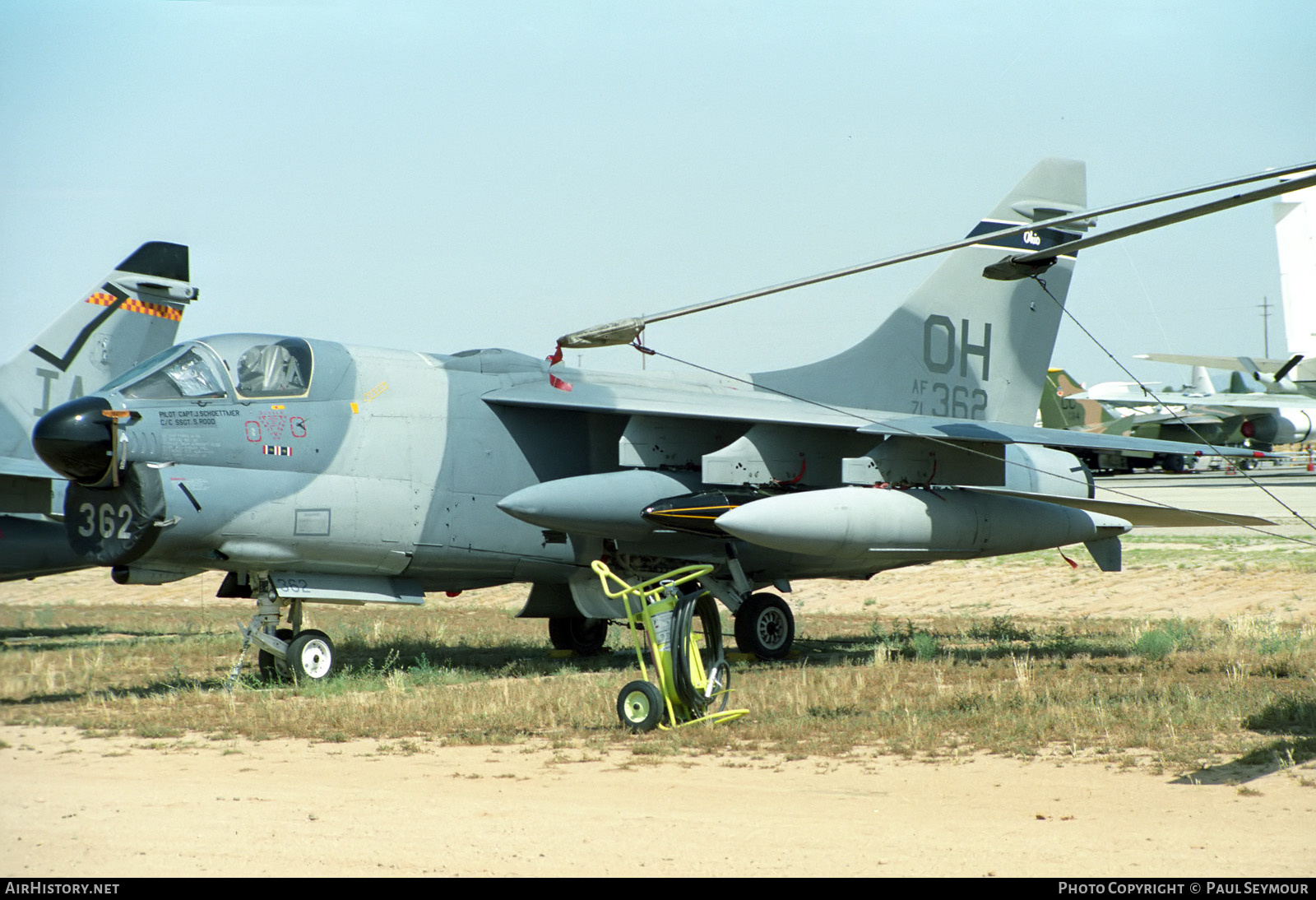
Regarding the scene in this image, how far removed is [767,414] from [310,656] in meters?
5.12

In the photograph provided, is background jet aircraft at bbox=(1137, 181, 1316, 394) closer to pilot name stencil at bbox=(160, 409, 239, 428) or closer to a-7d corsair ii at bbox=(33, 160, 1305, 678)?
a-7d corsair ii at bbox=(33, 160, 1305, 678)

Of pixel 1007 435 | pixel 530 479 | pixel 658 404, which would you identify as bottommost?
pixel 530 479

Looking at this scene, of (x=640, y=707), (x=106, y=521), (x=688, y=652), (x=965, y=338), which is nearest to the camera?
(x=688, y=652)

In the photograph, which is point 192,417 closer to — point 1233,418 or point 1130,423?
point 1130,423

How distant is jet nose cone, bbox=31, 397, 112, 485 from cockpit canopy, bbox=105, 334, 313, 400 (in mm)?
497

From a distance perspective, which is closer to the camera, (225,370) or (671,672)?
(671,672)

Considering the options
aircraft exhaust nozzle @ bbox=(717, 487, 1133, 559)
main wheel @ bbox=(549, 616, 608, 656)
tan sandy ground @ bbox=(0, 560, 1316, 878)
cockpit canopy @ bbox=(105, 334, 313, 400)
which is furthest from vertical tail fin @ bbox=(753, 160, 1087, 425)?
tan sandy ground @ bbox=(0, 560, 1316, 878)

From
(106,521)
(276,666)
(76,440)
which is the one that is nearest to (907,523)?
(276,666)

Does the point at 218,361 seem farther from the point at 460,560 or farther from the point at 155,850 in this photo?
the point at 155,850

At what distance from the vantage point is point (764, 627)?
1374 cm

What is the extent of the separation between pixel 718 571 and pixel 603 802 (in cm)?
757

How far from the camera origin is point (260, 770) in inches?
302

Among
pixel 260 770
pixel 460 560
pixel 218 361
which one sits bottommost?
pixel 260 770
